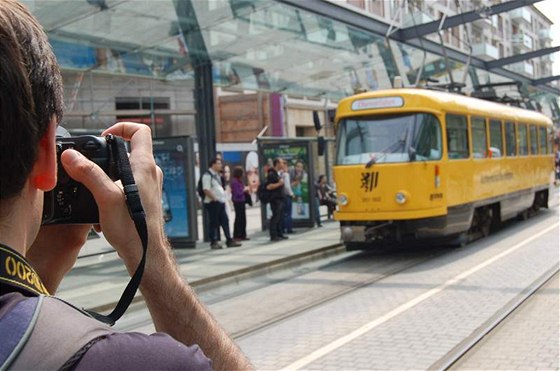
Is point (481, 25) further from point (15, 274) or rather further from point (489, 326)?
point (15, 274)

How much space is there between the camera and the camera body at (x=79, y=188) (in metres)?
1.26

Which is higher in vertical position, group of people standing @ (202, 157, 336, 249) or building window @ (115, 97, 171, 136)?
building window @ (115, 97, 171, 136)

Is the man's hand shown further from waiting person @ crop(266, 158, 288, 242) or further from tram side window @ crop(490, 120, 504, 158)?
tram side window @ crop(490, 120, 504, 158)

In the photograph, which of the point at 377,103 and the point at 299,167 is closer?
the point at 377,103

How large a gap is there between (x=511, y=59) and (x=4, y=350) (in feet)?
83.8

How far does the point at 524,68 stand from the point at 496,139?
18.3 m

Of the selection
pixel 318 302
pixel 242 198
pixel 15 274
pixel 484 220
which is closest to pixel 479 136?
pixel 484 220

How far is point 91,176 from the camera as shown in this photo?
1.21 meters

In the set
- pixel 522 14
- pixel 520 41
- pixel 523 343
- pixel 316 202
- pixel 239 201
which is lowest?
pixel 523 343

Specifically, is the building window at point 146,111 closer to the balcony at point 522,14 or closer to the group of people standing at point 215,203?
the group of people standing at point 215,203

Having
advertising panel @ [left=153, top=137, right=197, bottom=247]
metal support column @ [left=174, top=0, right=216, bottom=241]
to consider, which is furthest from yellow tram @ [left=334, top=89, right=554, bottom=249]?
metal support column @ [left=174, top=0, right=216, bottom=241]

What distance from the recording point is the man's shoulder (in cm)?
90

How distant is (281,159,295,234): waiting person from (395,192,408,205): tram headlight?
3.86 metres

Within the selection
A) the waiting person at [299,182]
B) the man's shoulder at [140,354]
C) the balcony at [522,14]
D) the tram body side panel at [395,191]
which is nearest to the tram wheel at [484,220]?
the tram body side panel at [395,191]
